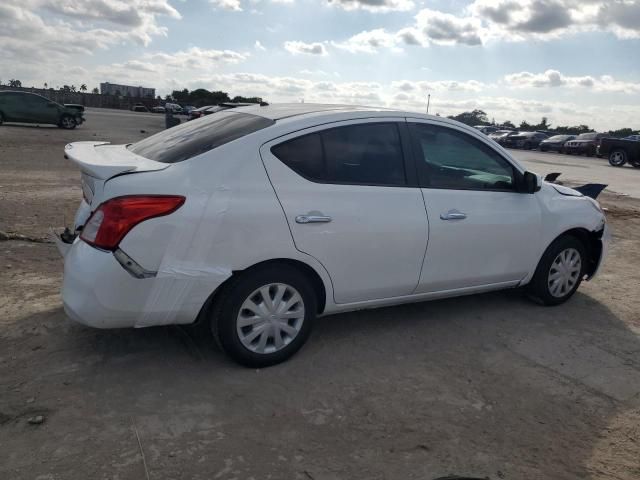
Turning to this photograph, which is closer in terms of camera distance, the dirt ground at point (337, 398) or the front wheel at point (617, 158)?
the dirt ground at point (337, 398)

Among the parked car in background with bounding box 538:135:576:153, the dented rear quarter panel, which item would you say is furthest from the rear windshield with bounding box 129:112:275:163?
the parked car in background with bounding box 538:135:576:153

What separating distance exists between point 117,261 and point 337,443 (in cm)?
157

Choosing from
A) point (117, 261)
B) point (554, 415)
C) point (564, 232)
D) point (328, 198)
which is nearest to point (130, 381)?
point (117, 261)

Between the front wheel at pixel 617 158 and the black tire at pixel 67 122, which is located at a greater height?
the front wheel at pixel 617 158

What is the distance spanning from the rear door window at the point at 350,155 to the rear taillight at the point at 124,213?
81 centimetres

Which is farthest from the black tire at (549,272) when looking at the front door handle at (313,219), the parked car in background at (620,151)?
the parked car in background at (620,151)

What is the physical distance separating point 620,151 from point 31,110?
25.7 metres

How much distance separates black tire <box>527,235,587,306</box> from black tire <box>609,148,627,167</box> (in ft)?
75.0

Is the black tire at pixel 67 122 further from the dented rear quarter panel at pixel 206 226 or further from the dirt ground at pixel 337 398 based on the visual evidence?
the dented rear quarter panel at pixel 206 226

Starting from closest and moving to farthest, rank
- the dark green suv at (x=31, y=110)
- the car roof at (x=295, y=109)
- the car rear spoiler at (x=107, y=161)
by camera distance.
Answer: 1. the car rear spoiler at (x=107, y=161)
2. the car roof at (x=295, y=109)
3. the dark green suv at (x=31, y=110)

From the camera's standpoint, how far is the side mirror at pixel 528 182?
4703mm

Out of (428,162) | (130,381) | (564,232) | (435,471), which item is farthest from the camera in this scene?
(564,232)

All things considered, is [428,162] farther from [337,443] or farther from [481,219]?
[337,443]

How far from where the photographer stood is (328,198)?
3.73m
